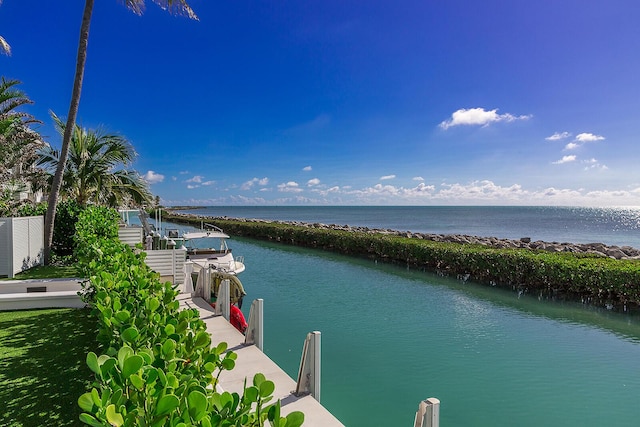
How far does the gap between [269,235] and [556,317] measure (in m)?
27.1

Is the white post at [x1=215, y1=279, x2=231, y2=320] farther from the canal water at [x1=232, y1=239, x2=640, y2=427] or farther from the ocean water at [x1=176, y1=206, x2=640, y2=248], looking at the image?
the ocean water at [x1=176, y1=206, x2=640, y2=248]

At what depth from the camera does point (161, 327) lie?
94.3 inches

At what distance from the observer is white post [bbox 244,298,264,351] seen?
623cm

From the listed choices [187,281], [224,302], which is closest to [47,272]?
[187,281]

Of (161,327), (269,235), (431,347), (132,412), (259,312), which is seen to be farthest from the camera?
(269,235)

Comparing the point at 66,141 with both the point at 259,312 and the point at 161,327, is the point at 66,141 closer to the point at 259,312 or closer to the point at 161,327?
the point at 259,312

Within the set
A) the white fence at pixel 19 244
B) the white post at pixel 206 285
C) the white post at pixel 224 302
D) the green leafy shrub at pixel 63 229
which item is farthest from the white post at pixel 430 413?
the green leafy shrub at pixel 63 229

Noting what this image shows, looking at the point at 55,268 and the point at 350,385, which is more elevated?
the point at 55,268

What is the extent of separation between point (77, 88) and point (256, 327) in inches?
394

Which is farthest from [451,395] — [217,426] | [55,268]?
[55,268]

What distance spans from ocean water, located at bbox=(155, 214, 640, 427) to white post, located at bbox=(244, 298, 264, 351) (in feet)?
4.48

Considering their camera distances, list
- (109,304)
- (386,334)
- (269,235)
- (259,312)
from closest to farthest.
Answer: (109,304)
(259,312)
(386,334)
(269,235)

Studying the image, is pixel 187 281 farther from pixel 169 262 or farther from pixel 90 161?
pixel 90 161

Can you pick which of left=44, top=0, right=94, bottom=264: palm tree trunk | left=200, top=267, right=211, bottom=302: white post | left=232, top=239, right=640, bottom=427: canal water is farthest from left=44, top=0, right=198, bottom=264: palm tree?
left=232, top=239, right=640, bottom=427: canal water
